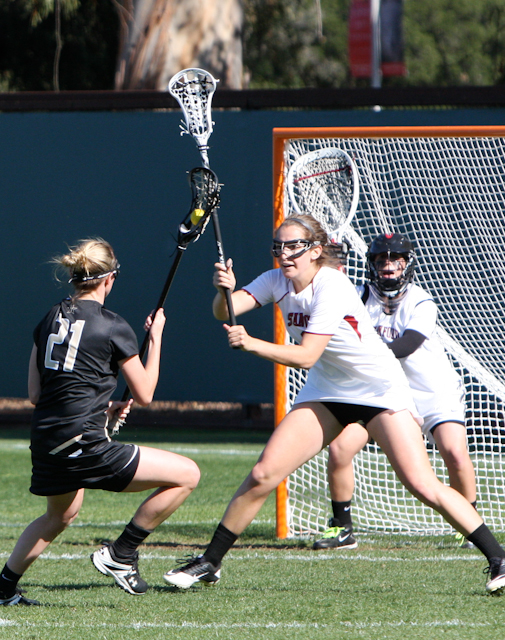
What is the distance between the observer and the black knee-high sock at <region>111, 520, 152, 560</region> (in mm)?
4344

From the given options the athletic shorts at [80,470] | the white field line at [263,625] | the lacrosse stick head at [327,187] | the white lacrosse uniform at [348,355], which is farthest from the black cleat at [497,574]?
the lacrosse stick head at [327,187]

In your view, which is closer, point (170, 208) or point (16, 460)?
point (16, 460)

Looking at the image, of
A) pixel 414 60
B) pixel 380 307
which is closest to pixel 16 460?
pixel 380 307

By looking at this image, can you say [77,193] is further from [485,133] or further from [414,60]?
[414,60]

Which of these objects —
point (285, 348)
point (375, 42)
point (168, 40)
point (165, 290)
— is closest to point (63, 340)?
point (165, 290)

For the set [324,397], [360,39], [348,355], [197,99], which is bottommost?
[324,397]

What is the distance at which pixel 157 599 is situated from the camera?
4449 millimetres

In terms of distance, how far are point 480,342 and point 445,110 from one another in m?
3.83

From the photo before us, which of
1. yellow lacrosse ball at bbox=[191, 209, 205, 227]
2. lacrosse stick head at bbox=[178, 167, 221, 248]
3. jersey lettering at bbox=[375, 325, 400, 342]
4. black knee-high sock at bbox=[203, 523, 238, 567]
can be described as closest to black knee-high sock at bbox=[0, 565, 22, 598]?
black knee-high sock at bbox=[203, 523, 238, 567]

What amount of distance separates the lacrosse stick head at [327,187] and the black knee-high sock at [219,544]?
2512 millimetres

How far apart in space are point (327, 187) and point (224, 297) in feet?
7.32

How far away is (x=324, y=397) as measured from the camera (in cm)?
462

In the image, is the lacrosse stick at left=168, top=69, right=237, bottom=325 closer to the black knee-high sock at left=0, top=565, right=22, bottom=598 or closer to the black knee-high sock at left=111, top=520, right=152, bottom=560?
the black knee-high sock at left=111, top=520, right=152, bottom=560

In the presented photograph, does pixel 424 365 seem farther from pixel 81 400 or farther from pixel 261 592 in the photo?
pixel 81 400
